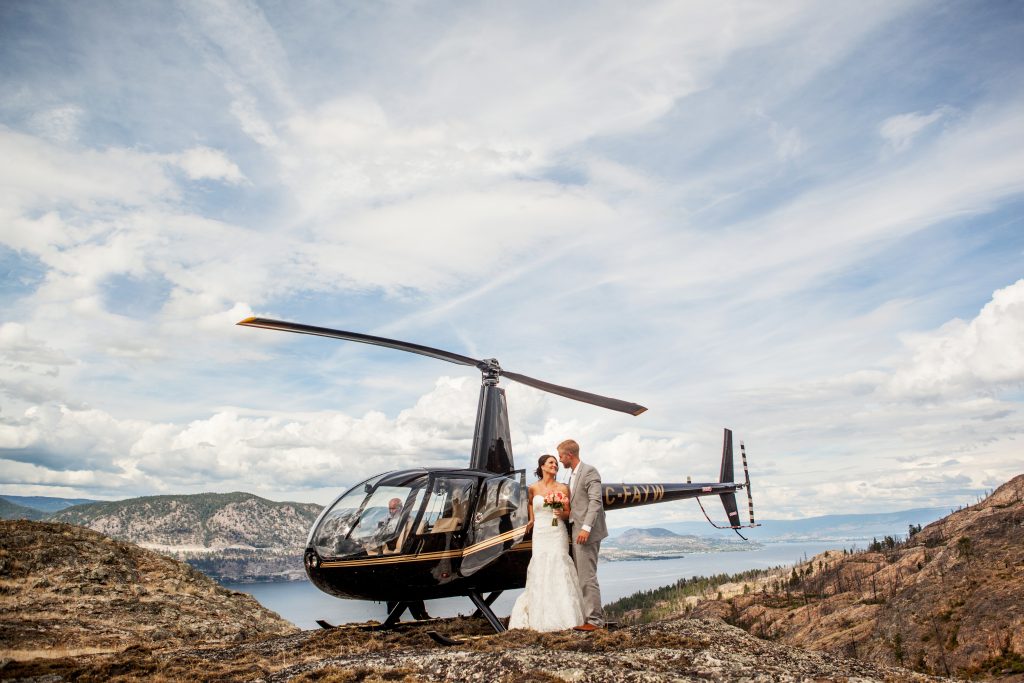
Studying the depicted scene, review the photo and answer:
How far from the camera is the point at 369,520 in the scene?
9.51 metres

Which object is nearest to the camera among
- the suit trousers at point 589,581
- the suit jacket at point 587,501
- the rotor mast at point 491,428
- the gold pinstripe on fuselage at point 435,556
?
the suit trousers at point 589,581

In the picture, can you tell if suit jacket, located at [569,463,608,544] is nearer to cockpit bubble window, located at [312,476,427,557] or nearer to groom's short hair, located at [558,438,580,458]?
groom's short hair, located at [558,438,580,458]

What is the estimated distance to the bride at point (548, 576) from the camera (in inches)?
350

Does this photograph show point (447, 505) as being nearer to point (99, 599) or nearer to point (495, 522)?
point (495, 522)

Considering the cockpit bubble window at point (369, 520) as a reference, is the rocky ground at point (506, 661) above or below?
below

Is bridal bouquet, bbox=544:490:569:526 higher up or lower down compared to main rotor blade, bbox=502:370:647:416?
lower down

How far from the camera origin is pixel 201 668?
7.59m

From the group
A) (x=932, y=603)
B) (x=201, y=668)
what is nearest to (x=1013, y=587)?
(x=932, y=603)

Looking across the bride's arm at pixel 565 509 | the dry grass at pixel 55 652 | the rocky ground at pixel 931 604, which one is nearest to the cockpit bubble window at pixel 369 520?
the bride's arm at pixel 565 509

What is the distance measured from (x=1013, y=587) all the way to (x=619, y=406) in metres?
9.42

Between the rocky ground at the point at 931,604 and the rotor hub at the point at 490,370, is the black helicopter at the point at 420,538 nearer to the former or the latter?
the rotor hub at the point at 490,370

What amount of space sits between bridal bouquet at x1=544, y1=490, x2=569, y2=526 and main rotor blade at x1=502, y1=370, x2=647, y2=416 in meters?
3.27

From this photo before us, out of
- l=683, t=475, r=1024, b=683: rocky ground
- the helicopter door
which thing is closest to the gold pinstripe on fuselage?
the helicopter door

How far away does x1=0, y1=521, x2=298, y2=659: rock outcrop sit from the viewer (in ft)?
42.5
